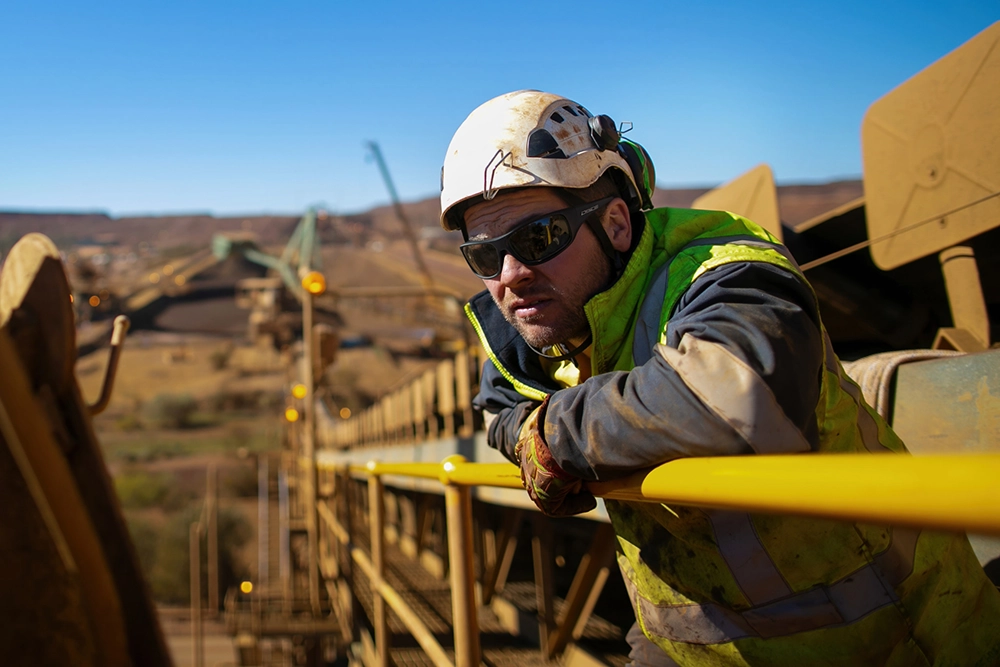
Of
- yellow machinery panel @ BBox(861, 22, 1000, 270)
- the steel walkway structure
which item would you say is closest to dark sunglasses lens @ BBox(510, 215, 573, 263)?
Result: the steel walkway structure

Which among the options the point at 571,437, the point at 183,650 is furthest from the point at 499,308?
the point at 183,650

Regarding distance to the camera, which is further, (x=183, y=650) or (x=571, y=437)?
(x=183, y=650)

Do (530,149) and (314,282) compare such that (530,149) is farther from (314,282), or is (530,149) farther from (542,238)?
(314,282)

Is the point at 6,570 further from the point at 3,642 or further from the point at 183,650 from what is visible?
the point at 183,650

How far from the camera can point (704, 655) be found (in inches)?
67.8

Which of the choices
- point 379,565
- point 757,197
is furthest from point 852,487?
point 757,197

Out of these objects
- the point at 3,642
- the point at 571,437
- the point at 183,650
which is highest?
the point at 571,437

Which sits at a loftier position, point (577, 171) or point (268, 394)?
Result: point (577, 171)

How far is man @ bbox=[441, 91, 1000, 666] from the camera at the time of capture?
125cm

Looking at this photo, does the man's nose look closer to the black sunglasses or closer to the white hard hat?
the black sunglasses

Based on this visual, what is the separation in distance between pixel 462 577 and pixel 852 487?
165cm

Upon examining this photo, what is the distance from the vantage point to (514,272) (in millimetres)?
1822

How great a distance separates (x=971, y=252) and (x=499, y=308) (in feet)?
9.19

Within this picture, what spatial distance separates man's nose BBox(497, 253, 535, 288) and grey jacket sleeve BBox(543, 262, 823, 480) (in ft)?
1.42
